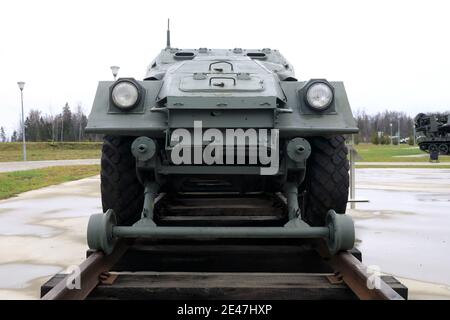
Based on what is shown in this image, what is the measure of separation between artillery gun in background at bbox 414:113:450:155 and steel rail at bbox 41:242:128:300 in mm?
28036

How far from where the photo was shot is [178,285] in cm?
352

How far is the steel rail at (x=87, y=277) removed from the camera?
307cm

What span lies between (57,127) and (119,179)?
7615 cm

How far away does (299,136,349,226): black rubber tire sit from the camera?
4.86m

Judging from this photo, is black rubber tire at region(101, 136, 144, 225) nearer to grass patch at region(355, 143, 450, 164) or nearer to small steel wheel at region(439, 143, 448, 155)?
grass patch at region(355, 143, 450, 164)

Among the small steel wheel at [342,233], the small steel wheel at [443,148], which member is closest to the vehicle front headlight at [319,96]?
the small steel wheel at [342,233]

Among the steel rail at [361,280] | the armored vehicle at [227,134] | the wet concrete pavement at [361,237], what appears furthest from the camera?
the wet concrete pavement at [361,237]

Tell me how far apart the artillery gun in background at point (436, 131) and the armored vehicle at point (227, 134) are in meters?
26.9

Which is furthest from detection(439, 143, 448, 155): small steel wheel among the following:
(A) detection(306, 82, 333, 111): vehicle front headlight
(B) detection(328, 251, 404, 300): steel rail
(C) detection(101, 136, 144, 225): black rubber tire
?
(B) detection(328, 251, 404, 300): steel rail

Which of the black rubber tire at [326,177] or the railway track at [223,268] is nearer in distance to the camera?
the railway track at [223,268]

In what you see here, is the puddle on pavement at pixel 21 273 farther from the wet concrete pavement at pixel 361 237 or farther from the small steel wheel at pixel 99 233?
the small steel wheel at pixel 99 233
